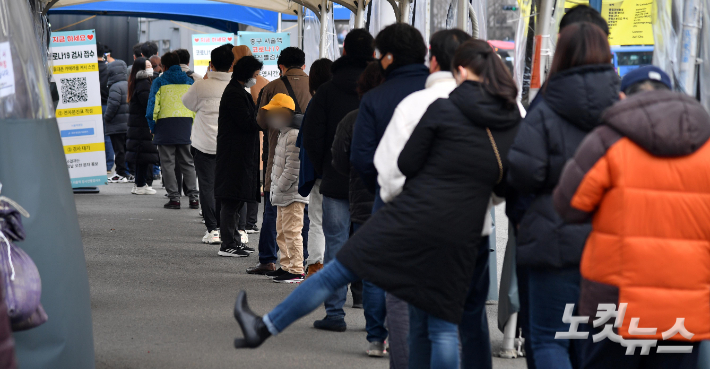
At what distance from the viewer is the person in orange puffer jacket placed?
9.04ft

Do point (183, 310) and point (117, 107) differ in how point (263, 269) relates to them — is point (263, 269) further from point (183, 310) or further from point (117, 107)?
point (117, 107)

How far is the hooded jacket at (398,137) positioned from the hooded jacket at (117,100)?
1153cm

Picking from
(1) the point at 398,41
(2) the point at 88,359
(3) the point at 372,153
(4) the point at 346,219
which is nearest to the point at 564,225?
(3) the point at 372,153

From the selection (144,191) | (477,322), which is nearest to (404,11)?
(477,322)

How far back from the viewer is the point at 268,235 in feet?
25.5

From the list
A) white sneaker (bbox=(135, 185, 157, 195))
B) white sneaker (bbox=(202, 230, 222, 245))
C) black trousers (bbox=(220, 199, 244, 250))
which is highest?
black trousers (bbox=(220, 199, 244, 250))

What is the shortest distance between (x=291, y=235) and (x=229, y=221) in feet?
4.75

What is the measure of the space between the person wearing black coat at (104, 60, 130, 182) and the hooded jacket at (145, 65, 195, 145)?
130 inches

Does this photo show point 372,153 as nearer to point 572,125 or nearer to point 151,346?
point 572,125

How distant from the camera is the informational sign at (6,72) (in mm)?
3758

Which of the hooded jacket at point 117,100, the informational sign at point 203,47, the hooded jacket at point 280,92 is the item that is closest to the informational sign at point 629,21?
the hooded jacket at point 280,92

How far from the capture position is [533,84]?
5078 mm

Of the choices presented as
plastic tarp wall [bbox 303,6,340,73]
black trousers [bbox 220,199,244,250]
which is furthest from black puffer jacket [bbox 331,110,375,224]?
plastic tarp wall [bbox 303,6,340,73]

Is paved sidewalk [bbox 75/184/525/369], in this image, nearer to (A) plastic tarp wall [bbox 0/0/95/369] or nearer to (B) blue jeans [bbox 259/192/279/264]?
(B) blue jeans [bbox 259/192/279/264]
